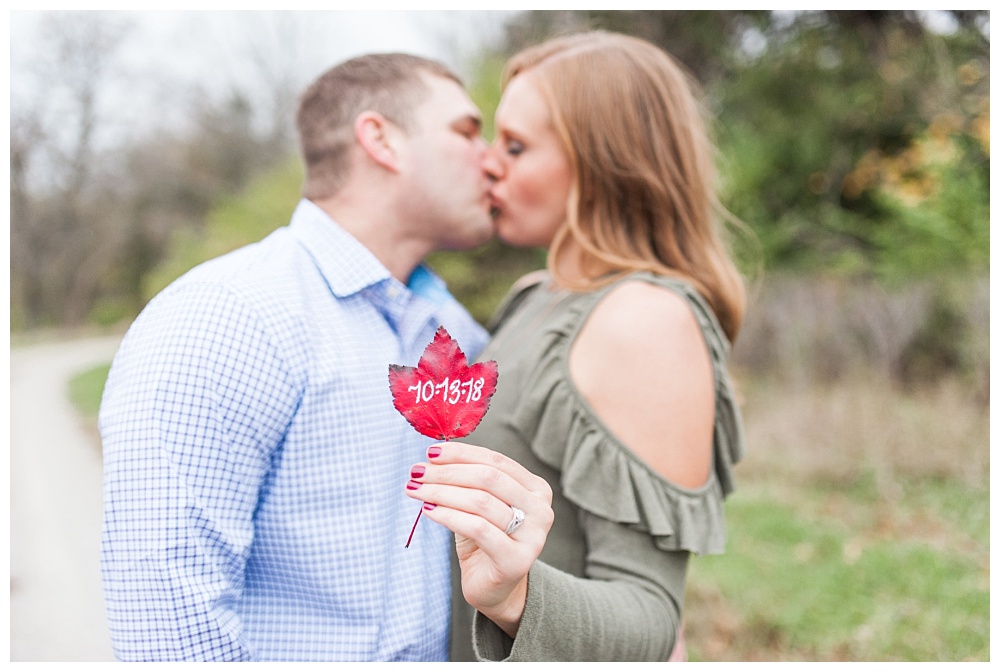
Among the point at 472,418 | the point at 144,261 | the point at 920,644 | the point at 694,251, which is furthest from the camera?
the point at 920,644

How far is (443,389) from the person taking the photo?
91 centimetres

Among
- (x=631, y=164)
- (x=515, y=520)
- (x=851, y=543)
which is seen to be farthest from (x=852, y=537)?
(x=515, y=520)

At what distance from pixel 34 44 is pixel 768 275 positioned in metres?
6.42

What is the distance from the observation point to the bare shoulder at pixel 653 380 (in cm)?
140

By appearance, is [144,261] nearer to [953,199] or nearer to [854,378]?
[854,378]

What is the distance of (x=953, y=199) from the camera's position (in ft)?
20.0

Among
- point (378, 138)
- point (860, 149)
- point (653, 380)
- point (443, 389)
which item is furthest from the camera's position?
point (860, 149)

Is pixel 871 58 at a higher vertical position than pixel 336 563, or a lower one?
A: higher

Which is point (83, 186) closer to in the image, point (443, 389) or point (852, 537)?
point (443, 389)

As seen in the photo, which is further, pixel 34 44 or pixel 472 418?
pixel 34 44

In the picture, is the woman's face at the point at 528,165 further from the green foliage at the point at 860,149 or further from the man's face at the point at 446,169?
the green foliage at the point at 860,149

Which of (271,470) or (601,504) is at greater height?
(271,470)

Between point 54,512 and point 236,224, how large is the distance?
1.53m

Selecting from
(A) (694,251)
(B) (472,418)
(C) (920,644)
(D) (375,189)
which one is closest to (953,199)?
(C) (920,644)
